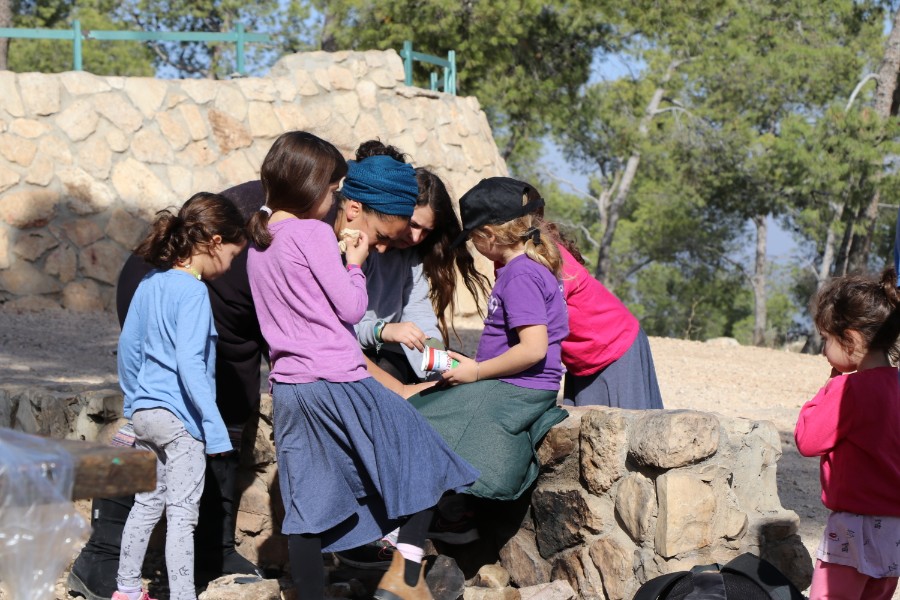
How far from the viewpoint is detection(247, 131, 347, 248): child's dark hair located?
308cm

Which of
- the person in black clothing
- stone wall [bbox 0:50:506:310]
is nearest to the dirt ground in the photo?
stone wall [bbox 0:50:506:310]

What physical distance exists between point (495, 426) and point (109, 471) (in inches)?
70.4

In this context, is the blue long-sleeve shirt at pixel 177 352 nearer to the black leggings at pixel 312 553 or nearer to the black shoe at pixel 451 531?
the black leggings at pixel 312 553

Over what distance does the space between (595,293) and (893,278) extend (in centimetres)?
121

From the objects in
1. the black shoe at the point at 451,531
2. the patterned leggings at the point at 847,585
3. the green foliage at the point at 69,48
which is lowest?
the green foliage at the point at 69,48

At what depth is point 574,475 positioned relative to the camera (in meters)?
3.46

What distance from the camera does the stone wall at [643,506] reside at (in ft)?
10.4

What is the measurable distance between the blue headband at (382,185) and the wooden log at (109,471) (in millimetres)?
1714

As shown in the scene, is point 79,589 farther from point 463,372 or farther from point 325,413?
point 463,372

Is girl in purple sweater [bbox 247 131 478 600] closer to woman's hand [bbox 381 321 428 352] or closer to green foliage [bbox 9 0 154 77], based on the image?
woman's hand [bbox 381 321 428 352]

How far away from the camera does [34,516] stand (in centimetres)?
163

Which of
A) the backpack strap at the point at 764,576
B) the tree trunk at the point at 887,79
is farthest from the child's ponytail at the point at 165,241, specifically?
the tree trunk at the point at 887,79

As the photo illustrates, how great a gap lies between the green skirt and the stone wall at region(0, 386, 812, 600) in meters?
0.10

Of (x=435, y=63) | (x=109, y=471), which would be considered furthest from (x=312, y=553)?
(x=435, y=63)
